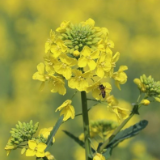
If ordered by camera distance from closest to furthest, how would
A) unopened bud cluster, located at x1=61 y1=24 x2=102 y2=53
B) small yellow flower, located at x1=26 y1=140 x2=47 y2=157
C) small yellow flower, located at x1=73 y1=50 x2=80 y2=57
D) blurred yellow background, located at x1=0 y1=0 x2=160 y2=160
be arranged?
1. small yellow flower, located at x1=26 y1=140 x2=47 y2=157
2. small yellow flower, located at x1=73 y1=50 x2=80 y2=57
3. unopened bud cluster, located at x1=61 y1=24 x2=102 y2=53
4. blurred yellow background, located at x1=0 y1=0 x2=160 y2=160

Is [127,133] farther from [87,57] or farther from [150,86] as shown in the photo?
[87,57]

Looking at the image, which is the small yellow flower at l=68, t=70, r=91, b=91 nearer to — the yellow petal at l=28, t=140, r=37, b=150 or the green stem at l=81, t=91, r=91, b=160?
the green stem at l=81, t=91, r=91, b=160

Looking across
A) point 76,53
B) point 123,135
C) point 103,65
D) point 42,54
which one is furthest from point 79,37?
point 42,54

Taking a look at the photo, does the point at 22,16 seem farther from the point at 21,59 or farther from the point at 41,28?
the point at 21,59

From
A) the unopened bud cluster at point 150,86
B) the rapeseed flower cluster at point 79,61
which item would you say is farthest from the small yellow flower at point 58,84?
the unopened bud cluster at point 150,86

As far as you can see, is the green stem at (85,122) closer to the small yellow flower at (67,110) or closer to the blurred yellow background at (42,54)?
the small yellow flower at (67,110)

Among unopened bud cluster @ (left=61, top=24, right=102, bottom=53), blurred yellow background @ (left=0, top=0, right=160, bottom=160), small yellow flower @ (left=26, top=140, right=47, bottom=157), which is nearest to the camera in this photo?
small yellow flower @ (left=26, top=140, right=47, bottom=157)

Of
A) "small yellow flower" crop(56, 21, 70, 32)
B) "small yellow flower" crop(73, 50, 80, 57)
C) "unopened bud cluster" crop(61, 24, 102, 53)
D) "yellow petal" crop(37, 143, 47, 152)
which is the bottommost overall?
"yellow petal" crop(37, 143, 47, 152)

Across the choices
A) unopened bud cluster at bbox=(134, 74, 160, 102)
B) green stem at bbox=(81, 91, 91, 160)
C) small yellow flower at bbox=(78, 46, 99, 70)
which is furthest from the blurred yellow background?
small yellow flower at bbox=(78, 46, 99, 70)

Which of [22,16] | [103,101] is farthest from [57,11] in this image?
[103,101]
